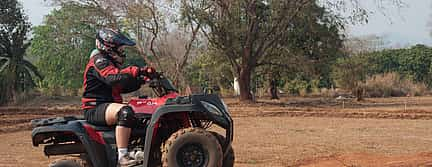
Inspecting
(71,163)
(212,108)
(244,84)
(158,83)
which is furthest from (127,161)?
(244,84)

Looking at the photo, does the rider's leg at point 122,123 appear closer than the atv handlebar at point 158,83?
Yes

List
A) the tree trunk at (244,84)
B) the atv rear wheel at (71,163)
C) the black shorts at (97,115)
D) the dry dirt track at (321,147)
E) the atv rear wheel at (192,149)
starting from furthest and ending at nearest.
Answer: the tree trunk at (244,84) < the dry dirt track at (321,147) < the atv rear wheel at (71,163) < the black shorts at (97,115) < the atv rear wheel at (192,149)

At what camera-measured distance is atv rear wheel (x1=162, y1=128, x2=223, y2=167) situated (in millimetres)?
5570

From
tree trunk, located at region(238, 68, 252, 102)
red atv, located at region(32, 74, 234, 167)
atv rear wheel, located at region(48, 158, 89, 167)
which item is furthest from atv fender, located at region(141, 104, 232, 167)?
tree trunk, located at region(238, 68, 252, 102)

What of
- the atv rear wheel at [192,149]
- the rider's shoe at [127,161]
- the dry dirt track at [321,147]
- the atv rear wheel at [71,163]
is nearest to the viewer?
the atv rear wheel at [192,149]

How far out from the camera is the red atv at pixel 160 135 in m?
5.61

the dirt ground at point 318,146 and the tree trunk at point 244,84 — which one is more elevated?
the tree trunk at point 244,84

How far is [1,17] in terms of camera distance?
4244cm

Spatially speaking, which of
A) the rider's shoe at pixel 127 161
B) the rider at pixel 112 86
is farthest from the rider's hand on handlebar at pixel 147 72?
the rider's shoe at pixel 127 161

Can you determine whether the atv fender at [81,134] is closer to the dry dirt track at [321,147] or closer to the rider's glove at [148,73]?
the rider's glove at [148,73]

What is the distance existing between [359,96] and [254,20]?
33.1 ft

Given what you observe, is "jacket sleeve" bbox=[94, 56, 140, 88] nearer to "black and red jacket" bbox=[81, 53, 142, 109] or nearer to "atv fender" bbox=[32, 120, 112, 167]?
"black and red jacket" bbox=[81, 53, 142, 109]

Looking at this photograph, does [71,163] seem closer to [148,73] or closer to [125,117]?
[125,117]

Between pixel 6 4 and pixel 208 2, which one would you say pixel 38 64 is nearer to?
pixel 6 4
